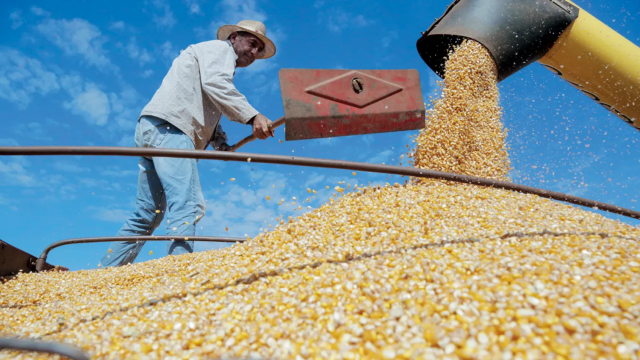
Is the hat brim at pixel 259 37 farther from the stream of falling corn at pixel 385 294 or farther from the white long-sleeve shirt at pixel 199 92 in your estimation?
the stream of falling corn at pixel 385 294

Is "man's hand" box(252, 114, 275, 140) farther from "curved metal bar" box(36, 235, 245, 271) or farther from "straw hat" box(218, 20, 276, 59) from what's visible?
"straw hat" box(218, 20, 276, 59)

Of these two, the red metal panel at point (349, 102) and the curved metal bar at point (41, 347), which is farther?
the red metal panel at point (349, 102)

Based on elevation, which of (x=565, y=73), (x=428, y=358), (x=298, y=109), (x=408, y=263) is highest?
(x=565, y=73)

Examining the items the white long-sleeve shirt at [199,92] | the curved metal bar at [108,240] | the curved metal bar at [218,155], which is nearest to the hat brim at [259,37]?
the white long-sleeve shirt at [199,92]

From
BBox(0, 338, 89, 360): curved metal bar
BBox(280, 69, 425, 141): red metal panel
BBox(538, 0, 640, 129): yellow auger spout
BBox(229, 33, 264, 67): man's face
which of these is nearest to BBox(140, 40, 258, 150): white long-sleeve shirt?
BBox(229, 33, 264, 67): man's face

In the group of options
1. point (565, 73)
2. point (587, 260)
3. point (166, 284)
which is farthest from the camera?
point (565, 73)

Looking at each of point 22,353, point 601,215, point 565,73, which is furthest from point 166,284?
point 565,73

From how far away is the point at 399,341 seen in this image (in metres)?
1.05

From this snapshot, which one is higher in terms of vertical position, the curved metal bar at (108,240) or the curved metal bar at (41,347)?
the curved metal bar at (108,240)

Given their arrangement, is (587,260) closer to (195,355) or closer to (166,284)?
(195,355)

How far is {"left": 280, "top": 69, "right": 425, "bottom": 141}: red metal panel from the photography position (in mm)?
2127

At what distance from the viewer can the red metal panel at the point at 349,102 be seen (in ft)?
6.98

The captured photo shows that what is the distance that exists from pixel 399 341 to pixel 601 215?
2.28 meters

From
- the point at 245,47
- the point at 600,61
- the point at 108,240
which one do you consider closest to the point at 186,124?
the point at 245,47
